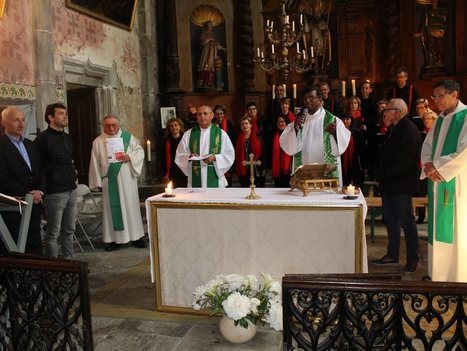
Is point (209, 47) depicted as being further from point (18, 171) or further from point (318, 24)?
point (18, 171)

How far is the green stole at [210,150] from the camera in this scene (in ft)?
17.7

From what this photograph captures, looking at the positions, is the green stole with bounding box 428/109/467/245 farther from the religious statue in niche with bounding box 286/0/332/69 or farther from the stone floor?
the religious statue in niche with bounding box 286/0/332/69

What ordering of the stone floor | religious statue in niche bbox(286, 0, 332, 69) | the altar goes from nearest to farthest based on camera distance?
1. the stone floor
2. the altar
3. religious statue in niche bbox(286, 0, 332, 69)

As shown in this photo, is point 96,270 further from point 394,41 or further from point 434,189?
point 394,41

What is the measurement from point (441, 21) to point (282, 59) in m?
4.81

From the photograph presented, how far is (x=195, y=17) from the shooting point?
1145cm

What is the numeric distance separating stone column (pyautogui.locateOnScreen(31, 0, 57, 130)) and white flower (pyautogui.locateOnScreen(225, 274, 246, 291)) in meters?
5.07

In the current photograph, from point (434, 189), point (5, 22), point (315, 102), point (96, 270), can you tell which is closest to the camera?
point (434, 189)

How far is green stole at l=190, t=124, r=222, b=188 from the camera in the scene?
5387 mm

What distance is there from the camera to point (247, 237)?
377cm

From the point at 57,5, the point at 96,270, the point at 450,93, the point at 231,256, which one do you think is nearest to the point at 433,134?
the point at 450,93

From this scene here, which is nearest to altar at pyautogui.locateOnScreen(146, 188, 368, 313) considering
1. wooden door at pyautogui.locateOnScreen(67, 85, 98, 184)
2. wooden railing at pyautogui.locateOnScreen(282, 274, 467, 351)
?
wooden railing at pyautogui.locateOnScreen(282, 274, 467, 351)

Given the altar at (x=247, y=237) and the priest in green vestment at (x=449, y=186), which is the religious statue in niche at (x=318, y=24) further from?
the altar at (x=247, y=237)

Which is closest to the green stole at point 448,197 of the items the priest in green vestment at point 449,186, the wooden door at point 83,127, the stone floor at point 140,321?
the priest in green vestment at point 449,186
